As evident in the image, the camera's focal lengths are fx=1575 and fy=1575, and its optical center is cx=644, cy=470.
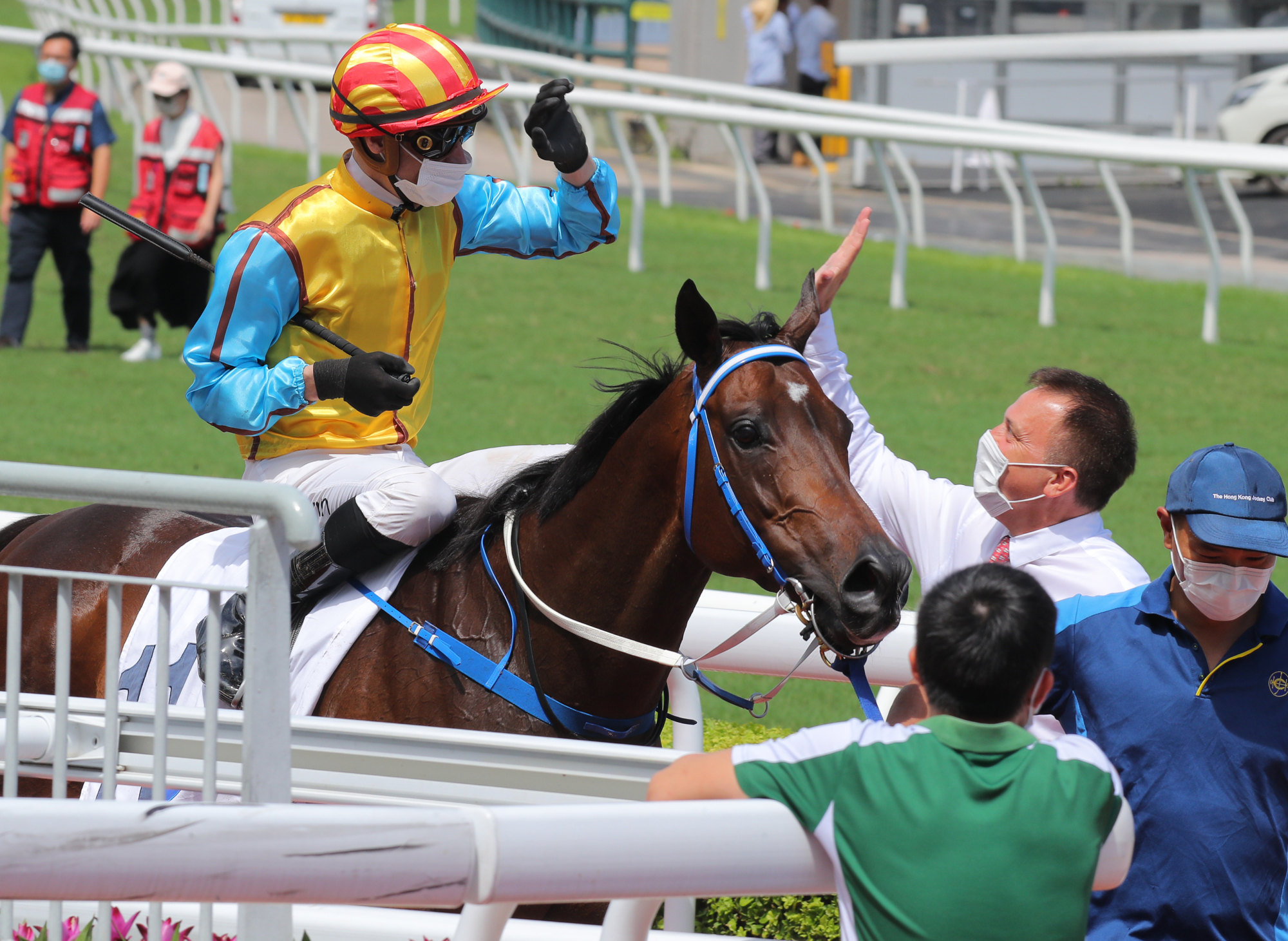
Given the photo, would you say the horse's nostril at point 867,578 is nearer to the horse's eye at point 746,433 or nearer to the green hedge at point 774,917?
the horse's eye at point 746,433

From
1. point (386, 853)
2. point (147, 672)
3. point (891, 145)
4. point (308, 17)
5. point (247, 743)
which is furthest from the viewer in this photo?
point (308, 17)

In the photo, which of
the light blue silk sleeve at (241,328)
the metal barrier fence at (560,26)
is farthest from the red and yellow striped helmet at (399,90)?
the metal barrier fence at (560,26)

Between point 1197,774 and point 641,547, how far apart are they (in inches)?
42.6

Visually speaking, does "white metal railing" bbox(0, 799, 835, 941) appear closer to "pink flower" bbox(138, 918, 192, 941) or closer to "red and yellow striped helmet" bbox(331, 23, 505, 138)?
"pink flower" bbox(138, 918, 192, 941)

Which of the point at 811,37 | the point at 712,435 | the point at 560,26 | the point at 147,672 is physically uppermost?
the point at 560,26

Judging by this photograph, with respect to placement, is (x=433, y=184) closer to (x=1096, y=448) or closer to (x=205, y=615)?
(x=205, y=615)

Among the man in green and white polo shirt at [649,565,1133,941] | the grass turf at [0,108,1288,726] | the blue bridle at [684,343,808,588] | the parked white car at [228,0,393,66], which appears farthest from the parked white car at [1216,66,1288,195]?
the man in green and white polo shirt at [649,565,1133,941]

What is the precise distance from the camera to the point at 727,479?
282 cm

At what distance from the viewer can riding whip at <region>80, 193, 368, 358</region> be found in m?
3.21

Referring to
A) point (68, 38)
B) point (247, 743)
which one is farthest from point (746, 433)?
point (68, 38)

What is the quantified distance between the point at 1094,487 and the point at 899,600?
0.58 metres

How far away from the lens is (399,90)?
321 cm

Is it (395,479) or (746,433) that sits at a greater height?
(746,433)

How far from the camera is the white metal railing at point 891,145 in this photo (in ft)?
31.4
